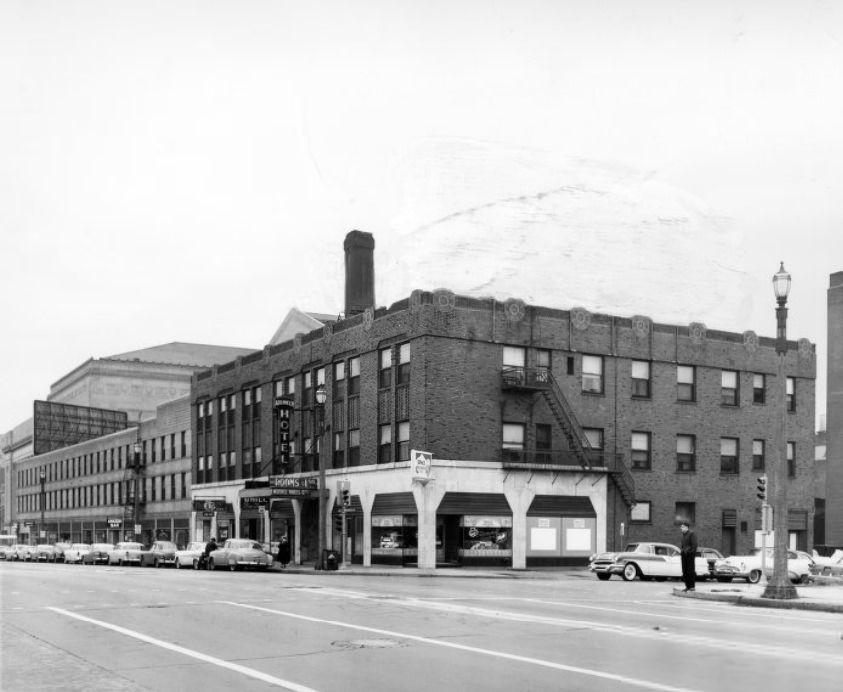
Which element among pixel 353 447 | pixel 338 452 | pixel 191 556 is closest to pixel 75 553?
pixel 191 556

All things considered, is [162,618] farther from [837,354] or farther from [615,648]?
[837,354]

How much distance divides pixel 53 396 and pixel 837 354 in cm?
9628

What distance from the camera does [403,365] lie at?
156 ft

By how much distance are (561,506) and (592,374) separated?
6.35 m

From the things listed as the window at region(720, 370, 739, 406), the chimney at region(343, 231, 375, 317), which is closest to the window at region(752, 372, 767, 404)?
the window at region(720, 370, 739, 406)

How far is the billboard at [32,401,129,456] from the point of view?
110 metres

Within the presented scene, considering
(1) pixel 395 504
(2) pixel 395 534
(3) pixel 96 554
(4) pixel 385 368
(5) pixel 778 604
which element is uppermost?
(4) pixel 385 368

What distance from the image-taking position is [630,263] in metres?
73.4

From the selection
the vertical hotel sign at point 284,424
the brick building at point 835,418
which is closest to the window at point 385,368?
the vertical hotel sign at point 284,424

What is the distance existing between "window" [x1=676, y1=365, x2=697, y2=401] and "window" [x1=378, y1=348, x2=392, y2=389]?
1412 centimetres

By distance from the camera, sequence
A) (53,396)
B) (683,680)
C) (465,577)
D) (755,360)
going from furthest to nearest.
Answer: (53,396), (755,360), (465,577), (683,680)

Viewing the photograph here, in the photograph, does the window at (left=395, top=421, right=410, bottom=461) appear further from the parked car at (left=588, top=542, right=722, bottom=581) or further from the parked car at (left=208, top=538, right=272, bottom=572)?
the parked car at (left=588, top=542, right=722, bottom=581)

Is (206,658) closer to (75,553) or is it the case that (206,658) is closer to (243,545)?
(243,545)

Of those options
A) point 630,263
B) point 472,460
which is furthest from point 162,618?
point 630,263
